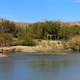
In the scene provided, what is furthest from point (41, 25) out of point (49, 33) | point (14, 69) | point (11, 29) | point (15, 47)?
point (14, 69)

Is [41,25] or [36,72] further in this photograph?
[41,25]

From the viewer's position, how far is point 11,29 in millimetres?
109375

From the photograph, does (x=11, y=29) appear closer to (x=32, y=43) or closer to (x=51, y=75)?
(x=32, y=43)

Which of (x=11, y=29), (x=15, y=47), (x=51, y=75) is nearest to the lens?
(x=51, y=75)

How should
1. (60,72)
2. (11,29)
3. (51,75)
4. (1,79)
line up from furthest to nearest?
(11,29), (60,72), (51,75), (1,79)

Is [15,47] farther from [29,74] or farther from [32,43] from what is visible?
[29,74]

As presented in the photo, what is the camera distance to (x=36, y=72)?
37938 mm

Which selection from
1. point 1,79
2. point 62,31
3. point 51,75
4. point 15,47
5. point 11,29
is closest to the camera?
point 1,79

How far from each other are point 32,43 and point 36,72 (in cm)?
4005

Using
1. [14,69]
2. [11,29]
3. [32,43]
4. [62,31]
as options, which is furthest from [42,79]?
[11,29]

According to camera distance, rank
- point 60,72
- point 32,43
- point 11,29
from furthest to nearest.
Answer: point 11,29, point 32,43, point 60,72

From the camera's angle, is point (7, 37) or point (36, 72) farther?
point (7, 37)

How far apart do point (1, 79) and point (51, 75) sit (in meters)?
5.60

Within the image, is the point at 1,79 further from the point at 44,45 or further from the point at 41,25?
the point at 41,25
